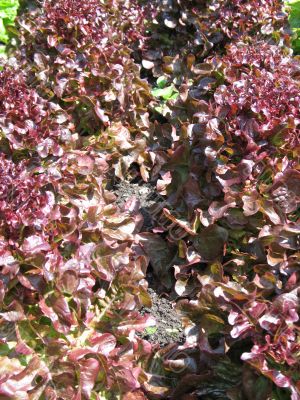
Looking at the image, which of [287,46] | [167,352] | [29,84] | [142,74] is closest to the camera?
[167,352]

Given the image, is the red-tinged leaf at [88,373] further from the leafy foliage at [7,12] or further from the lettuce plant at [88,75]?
the leafy foliage at [7,12]

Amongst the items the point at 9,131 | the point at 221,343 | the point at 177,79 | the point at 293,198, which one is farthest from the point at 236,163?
the point at 177,79

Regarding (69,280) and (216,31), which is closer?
(69,280)

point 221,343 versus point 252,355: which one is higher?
point 252,355

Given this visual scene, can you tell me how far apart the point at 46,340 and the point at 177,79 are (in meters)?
2.76

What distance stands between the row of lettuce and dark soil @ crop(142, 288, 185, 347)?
0.11 m

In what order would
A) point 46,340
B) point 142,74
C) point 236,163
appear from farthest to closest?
point 142,74 < point 236,163 < point 46,340

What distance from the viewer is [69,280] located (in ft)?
8.23

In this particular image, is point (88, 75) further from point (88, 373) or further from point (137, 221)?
point (88, 373)

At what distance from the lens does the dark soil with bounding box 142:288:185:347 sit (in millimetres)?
3141

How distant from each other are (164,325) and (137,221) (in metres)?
0.65

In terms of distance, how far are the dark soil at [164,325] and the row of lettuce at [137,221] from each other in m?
0.11

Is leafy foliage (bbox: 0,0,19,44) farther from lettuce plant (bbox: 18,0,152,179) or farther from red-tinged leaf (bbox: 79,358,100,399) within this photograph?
red-tinged leaf (bbox: 79,358,100,399)

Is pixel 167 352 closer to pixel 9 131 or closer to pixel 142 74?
pixel 9 131
